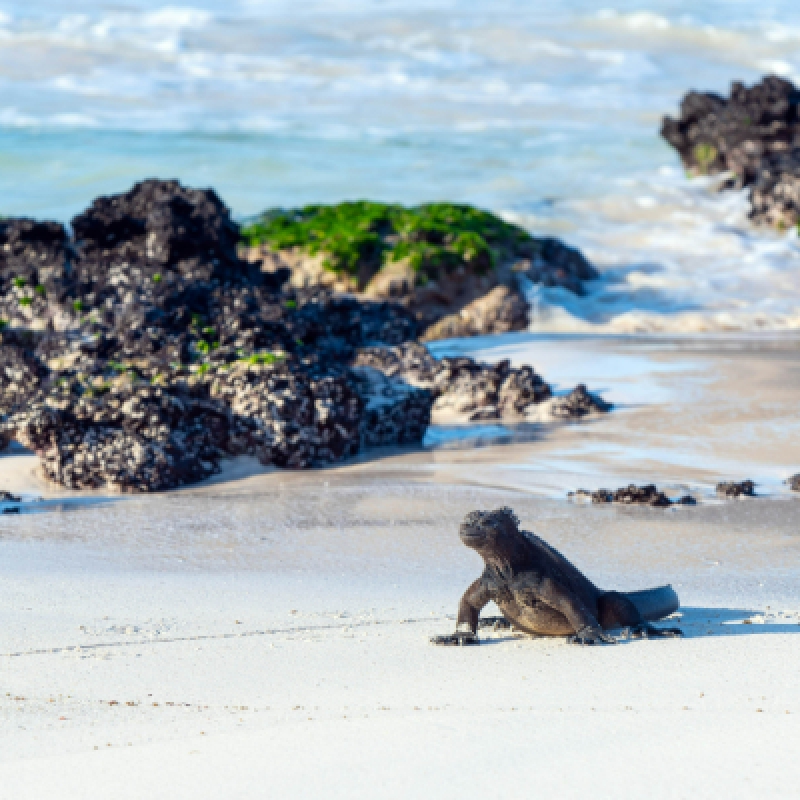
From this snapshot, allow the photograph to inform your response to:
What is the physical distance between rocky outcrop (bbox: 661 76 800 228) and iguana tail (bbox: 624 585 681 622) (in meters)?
20.2

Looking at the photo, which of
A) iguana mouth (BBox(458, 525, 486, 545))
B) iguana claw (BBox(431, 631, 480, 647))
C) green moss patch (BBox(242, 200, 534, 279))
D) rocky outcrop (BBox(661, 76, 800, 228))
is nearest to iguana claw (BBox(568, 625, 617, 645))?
iguana claw (BBox(431, 631, 480, 647))

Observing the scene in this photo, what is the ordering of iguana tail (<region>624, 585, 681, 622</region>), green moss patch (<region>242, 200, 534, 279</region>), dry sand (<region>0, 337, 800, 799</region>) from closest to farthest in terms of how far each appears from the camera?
1. dry sand (<region>0, 337, 800, 799</region>)
2. iguana tail (<region>624, 585, 681, 622</region>)
3. green moss patch (<region>242, 200, 534, 279</region>)

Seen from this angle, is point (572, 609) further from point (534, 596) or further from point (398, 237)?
point (398, 237)

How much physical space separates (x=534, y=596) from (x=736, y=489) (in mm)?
3910

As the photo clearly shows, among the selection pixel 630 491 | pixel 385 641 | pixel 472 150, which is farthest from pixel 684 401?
pixel 472 150

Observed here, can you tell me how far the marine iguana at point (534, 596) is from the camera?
519 cm

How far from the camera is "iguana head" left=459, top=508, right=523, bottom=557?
5172 mm

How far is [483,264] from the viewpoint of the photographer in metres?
19.4

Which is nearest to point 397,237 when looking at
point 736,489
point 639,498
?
point 736,489

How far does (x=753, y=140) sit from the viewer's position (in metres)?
27.6

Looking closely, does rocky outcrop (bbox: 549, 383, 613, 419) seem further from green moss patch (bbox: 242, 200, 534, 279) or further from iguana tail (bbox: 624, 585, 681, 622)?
green moss patch (bbox: 242, 200, 534, 279)

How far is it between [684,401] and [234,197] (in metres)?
26.2

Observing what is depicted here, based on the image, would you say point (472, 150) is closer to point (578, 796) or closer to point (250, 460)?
point (250, 460)

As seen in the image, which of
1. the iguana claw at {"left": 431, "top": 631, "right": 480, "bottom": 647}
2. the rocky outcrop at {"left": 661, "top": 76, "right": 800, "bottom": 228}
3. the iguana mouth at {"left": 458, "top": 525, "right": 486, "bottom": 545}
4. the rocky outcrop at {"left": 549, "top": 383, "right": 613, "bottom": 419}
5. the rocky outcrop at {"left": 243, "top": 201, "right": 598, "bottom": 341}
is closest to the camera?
the iguana claw at {"left": 431, "top": 631, "right": 480, "bottom": 647}
